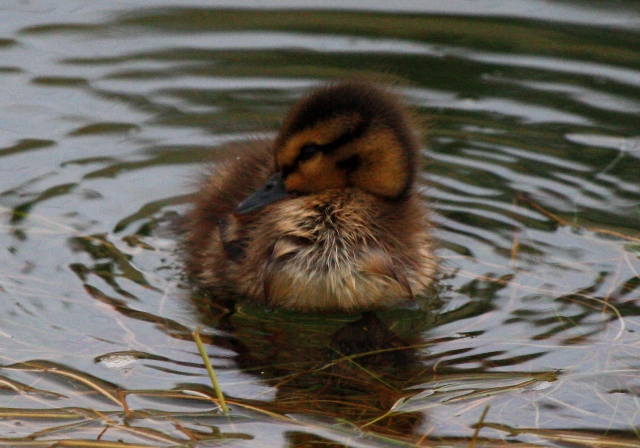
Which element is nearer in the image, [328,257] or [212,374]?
[212,374]

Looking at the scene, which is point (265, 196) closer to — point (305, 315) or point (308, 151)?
point (308, 151)

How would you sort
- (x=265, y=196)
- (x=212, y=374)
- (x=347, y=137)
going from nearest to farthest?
(x=212, y=374)
(x=347, y=137)
(x=265, y=196)

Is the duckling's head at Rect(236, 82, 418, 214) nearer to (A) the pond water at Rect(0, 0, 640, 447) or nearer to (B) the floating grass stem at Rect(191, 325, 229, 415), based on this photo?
(A) the pond water at Rect(0, 0, 640, 447)

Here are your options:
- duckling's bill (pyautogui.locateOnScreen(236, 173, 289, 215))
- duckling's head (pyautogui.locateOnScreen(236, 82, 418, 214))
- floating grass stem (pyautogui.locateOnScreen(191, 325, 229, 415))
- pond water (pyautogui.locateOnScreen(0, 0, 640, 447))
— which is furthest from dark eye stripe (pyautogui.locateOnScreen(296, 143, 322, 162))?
floating grass stem (pyautogui.locateOnScreen(191, 325, 229, 415))

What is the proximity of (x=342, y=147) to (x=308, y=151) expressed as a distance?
14 centimetres

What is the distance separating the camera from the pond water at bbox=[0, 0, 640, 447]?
3.63 metres

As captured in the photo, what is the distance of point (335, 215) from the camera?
14.4ft

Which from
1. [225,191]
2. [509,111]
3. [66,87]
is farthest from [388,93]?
[66,87]

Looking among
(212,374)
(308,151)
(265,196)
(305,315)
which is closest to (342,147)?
(308,151)

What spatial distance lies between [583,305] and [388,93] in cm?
123

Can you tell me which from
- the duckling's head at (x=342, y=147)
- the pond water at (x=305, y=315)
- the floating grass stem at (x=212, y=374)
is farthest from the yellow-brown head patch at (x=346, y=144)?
the floating grass stem at (x=212, y=374)

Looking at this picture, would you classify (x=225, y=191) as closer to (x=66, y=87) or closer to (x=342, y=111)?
(x=342, y=111)

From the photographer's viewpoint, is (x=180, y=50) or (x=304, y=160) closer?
(x=304, y=160)

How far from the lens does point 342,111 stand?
14.1ft
